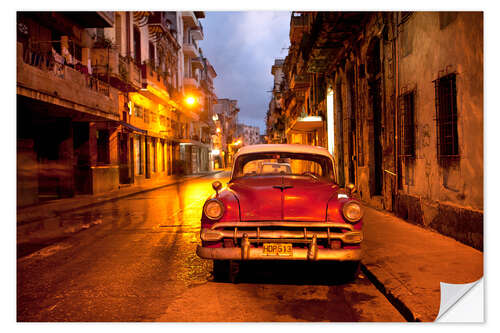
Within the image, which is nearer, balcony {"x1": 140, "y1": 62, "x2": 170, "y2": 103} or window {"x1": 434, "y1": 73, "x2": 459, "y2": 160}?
window {"x1": 434, "y1": 73, "x2": 459, "y2": 160}

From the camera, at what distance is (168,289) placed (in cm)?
440

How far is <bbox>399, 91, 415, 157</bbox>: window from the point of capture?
8633mm

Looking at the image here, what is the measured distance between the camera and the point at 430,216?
7410 millimetres

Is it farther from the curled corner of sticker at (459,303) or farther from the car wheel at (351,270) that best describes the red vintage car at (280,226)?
the curled corner of sticker at (459,303)

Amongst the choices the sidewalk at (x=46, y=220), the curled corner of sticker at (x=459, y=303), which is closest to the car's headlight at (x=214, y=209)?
the curled corner of sticker at (x=459, y=303)

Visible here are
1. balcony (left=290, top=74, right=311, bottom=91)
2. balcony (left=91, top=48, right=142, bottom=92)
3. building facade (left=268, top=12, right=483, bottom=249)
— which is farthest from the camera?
balcony (left=290, top=74, right=311, bottom=91)

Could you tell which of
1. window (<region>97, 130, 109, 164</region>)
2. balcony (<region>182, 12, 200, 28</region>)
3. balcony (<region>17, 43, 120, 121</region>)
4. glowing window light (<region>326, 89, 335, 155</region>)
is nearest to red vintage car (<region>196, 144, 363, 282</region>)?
balcony (<region>17, 43, 120, 121</region>)

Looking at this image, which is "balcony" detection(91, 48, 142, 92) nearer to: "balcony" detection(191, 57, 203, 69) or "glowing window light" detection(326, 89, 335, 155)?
"glowing window light" detection(326, 89, 335, 155)

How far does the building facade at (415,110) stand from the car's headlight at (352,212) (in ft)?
8.43

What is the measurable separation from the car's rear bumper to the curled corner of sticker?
3.05 feet

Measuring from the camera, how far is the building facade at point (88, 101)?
13.4 meters

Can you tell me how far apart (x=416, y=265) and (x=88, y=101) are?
1409 centimetres

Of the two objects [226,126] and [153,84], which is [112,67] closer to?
[153,84]

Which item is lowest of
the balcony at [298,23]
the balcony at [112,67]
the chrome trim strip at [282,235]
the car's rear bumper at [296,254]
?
the car's rear bumper at [296,254]
